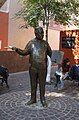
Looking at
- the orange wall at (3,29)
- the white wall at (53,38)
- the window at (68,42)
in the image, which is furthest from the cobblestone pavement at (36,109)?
Answer: the white wall at (53,38)

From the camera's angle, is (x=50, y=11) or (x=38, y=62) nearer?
(x=38, y=62)

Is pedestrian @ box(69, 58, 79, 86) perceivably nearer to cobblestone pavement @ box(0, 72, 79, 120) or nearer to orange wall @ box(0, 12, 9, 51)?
cobblestone pavement @ box(0, 72, 79, 120)

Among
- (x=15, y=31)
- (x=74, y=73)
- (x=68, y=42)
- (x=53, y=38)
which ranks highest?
(x=15, y=31)

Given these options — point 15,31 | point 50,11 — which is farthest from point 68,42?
point 15,31

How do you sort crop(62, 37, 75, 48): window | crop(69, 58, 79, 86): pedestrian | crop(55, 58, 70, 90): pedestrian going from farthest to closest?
crop(62, 37, 75, 48): window → crop(69, 58, 79, 86): pedestrian → crop(55, 58, 70, 90): pedestrian

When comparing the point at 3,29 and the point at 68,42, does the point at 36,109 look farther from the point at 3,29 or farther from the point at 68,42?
the point at 3,29

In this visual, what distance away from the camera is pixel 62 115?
600 cm

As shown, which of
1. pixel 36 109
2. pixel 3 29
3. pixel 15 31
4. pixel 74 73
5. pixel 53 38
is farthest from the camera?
pixel 53 38

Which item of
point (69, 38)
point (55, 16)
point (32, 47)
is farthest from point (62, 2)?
point (32, 47)

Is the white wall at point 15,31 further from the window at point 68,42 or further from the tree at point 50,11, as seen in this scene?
the tree at point 50,11

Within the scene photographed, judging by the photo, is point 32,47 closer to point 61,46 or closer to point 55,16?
point 55,16

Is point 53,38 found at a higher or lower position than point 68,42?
lower

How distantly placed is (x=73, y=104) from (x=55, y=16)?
6632 millimetres

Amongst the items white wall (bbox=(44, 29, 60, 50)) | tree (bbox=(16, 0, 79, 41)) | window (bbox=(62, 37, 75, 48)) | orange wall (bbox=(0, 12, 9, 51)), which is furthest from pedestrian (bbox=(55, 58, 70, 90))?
white wall (bbox=(44, 29, 60, 50))
